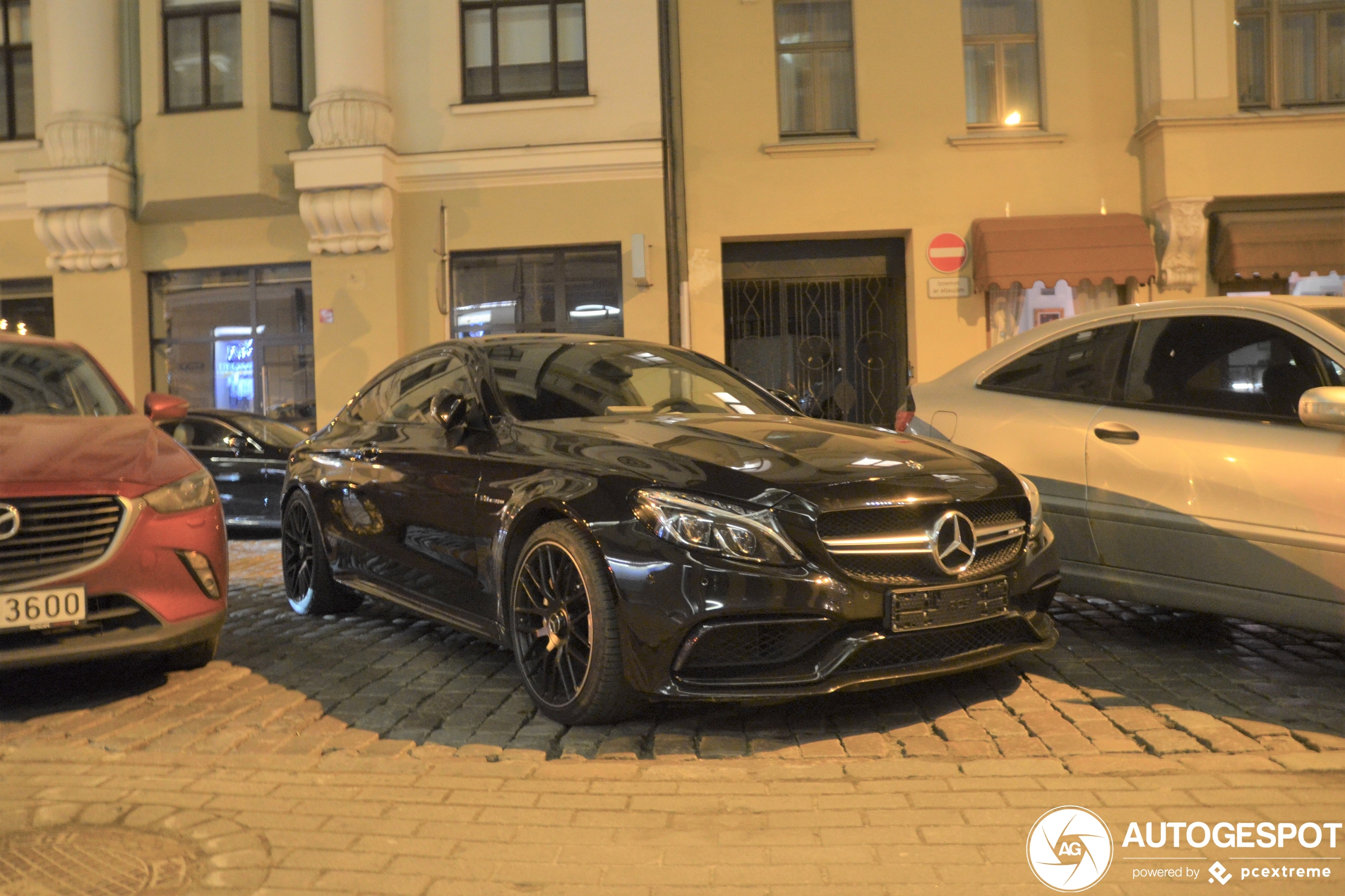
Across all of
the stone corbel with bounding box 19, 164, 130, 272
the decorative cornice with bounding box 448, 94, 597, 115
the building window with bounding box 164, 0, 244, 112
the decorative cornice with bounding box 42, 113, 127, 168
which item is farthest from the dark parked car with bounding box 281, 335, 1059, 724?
the decorative cornice with bounding box 42, 113, 127, 168

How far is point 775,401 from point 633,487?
5.65 ft

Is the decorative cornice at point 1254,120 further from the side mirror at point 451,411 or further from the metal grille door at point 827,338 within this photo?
the side mirror at point 451,411

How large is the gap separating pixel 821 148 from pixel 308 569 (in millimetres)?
9293

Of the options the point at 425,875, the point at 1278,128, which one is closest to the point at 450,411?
the point at 425,875

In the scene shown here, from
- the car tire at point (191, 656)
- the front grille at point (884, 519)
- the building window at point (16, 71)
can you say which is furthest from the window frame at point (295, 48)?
the front grille at point (884, 519)

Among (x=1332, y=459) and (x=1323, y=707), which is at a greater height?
(x=1332, y=459)

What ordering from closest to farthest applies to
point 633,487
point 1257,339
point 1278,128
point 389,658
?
point 633,487 → point 1257,339 → point 389,658 → point 1278,128

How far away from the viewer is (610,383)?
17.4 feet

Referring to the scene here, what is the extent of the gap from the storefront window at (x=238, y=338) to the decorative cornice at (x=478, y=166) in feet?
5.34

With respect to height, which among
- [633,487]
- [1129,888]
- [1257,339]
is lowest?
[1129,888]

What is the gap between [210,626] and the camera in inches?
196

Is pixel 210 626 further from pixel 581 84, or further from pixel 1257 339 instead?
pixel 581 84

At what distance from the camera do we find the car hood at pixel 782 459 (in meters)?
3.98

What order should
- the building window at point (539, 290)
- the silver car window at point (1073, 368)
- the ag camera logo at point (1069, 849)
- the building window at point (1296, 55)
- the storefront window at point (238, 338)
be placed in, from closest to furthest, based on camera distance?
the ag camera logo at point (1069, 849)
the silver car window at point (1073, 368)
the building window at point (1296, 55)
the building window at point (539, 290)
the storefront window at point (238, 338)
